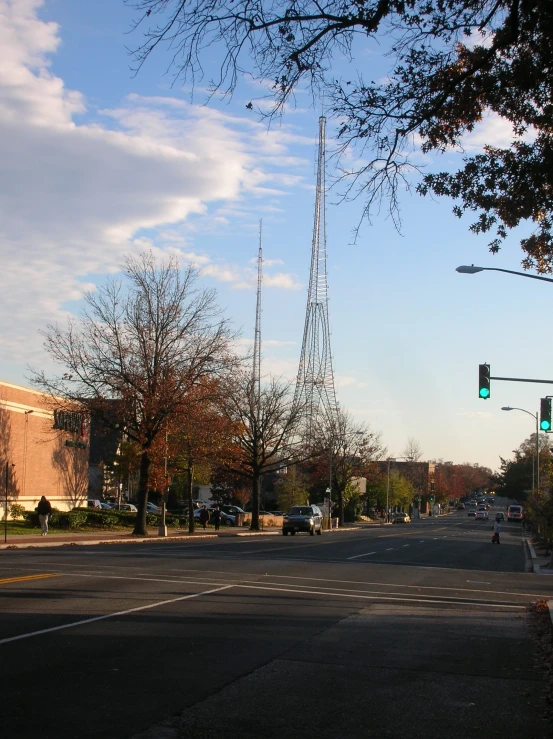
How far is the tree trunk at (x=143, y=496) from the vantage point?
129 ft

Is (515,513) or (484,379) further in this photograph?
(515,513)

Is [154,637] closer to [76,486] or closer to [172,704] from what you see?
[172,704]

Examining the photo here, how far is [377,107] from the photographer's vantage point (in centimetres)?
1162

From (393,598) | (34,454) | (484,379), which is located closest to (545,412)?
(484,379)

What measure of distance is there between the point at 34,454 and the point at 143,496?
8.87m

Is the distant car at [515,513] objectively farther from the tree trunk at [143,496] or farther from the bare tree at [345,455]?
the tree trunk at [143,496]

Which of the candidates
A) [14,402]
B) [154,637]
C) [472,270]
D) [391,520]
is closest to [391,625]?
[154,637]

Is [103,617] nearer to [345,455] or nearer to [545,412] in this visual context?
[545,412]

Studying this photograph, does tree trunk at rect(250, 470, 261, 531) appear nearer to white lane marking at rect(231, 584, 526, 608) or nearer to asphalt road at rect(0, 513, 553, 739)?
asphalt road at rect(0, 513, 553, 739)

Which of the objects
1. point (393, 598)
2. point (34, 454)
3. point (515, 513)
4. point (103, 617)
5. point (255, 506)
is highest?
point (34, 454)

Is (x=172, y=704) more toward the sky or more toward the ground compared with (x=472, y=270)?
more toward the ground

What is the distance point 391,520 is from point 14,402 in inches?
2803

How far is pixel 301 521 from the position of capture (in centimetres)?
4838

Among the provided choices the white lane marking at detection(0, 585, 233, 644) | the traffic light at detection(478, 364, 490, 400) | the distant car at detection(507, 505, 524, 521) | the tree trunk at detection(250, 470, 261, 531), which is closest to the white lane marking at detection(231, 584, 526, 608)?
the white lane marking at detection(0, 585, 233, 644)
